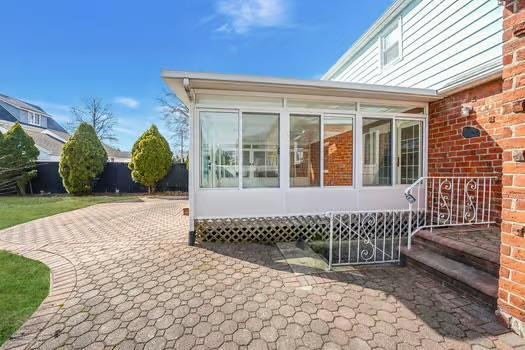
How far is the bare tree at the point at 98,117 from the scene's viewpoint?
78.7 feet


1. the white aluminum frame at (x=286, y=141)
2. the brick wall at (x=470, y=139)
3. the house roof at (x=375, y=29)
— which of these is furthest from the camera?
the house roof at (x=375, y=29)

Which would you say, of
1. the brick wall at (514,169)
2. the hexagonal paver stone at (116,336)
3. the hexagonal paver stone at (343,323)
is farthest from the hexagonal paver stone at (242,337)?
the brick wall at (514,169)

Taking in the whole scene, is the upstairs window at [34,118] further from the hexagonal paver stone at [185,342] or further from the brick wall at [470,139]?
the brick wall at [470,139]

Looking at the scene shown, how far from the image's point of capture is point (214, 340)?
6.53 feet

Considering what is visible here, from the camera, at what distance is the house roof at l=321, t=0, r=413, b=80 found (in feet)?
20.8

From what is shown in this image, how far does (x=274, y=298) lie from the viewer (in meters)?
2.65

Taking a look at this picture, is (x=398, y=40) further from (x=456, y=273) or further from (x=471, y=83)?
(x=456, y=273)

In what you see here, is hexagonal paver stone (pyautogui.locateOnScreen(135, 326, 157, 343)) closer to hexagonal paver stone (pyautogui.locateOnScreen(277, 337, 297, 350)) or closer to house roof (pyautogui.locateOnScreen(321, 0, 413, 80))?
hexagonal paver stone (pyautogui.locateOnScreen(277, 337, 297, 350))

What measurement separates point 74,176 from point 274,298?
497 inches

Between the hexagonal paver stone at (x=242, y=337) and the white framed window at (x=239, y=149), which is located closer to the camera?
the hexagonal paver stone at (x=242, y=337)

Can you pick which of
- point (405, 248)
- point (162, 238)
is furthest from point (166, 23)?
point (405, 248)

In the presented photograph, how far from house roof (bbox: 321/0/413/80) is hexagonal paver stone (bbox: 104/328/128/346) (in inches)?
339

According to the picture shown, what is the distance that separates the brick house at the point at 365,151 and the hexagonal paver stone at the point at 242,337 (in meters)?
1.91

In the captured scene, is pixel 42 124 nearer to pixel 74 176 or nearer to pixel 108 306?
pixel 74 176
